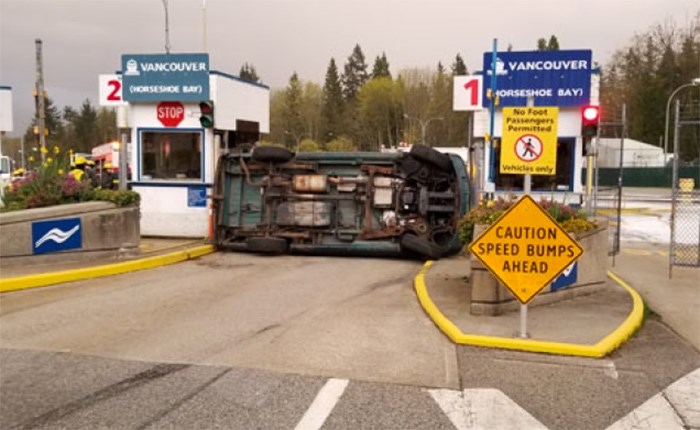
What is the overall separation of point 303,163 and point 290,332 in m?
6.77

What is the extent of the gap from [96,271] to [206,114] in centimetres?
453

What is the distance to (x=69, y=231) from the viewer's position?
36.5 feet

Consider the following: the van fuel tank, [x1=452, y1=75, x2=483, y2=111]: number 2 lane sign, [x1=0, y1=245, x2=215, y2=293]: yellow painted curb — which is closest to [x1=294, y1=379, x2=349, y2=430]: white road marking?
[x1=0, y1=245, x2=215, y2=293]: yellow painted curb

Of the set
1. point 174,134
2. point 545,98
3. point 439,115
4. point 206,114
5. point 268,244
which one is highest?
point 439,115

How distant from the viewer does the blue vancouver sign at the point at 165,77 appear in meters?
14.2

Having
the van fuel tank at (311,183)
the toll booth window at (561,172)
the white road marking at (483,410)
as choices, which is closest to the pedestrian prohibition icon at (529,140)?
the white road marking at (483,410)

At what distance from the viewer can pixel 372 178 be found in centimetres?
1305

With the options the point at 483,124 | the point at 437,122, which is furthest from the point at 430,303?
the point at 437,122

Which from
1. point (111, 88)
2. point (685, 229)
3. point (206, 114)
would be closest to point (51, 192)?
point (206, 114)

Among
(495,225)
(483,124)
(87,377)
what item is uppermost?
(483,124)

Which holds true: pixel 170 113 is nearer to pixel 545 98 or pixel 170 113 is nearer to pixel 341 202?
pixel 341 202

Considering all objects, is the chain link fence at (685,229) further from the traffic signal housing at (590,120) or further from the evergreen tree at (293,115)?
the evergreen tree at (293,115)

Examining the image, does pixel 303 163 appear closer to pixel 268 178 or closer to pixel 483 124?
pixel 268 178

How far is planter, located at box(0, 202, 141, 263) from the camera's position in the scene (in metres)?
10.4
